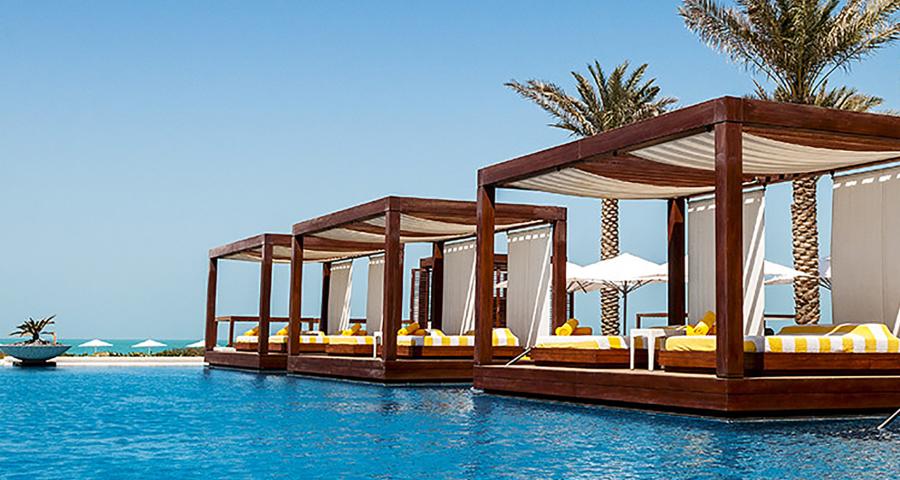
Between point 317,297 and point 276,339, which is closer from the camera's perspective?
point 276,339

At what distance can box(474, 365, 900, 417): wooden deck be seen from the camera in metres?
10.2

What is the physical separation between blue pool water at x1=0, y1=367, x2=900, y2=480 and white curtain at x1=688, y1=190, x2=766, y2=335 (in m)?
2.32

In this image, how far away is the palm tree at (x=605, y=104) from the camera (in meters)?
25.0

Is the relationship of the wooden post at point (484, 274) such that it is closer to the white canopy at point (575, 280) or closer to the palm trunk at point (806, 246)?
the white canopy at point (575, 280)

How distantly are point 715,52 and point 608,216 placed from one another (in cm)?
595

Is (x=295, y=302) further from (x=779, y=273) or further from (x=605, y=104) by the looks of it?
(x=605, y=104)

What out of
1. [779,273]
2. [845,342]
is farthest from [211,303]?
[845,342]

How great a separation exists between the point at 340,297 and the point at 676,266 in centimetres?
1160

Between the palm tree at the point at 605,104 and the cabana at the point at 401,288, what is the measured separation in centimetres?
360

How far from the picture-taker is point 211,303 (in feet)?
87.5

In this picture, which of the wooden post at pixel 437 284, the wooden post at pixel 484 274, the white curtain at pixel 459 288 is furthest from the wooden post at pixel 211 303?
the wooden post at pixel 484 274

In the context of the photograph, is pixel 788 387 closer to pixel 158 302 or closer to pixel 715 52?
pixel 715 52

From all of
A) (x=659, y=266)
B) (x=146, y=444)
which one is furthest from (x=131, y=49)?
(x=146, y=444)

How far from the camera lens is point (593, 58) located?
82.0 feet
